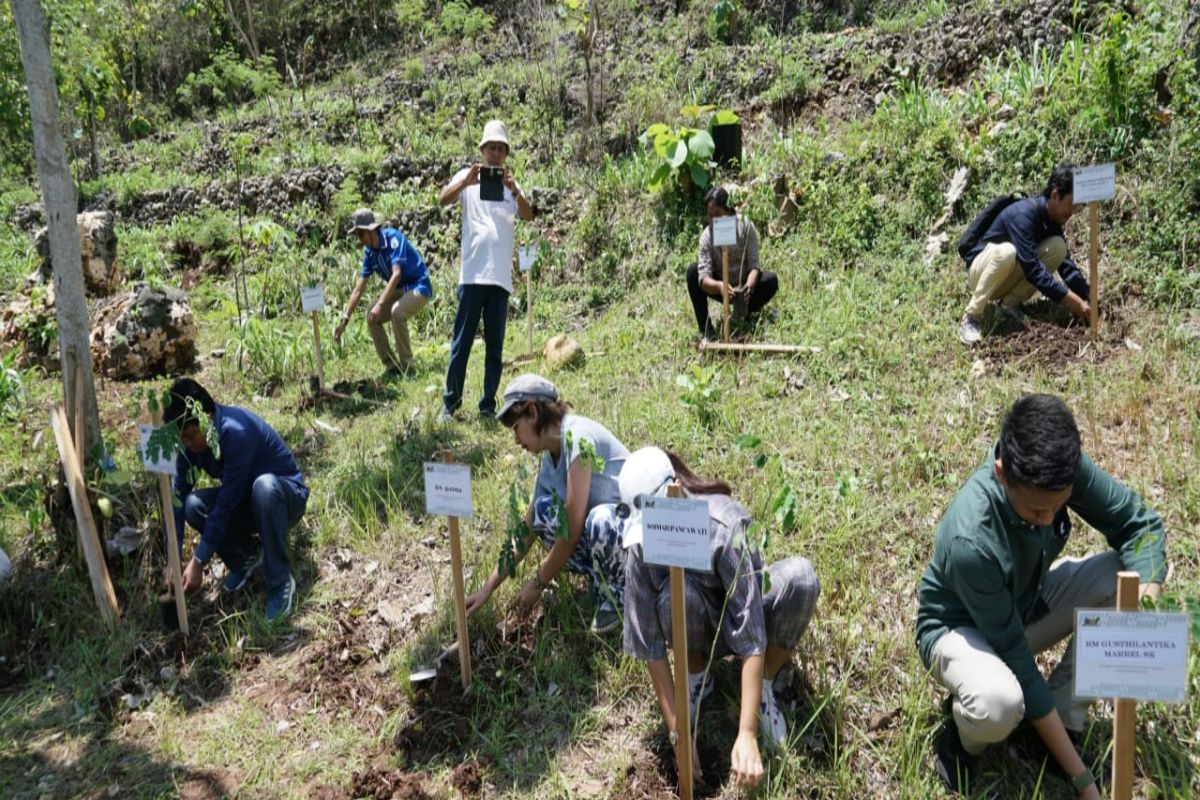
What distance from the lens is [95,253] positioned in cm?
902

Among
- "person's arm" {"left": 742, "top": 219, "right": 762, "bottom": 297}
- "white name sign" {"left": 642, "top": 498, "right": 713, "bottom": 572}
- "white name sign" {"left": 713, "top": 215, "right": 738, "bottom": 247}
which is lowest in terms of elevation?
"white name sign" {"left": 642, "top": 498, "right": 713, "bottom": 572}

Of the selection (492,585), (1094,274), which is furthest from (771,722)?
(1094,274)

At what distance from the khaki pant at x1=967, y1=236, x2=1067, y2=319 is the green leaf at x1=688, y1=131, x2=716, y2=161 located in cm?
339

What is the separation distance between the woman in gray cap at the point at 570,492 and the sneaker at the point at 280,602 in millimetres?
1206

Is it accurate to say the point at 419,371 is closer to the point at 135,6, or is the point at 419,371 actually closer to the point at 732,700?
the point at 732,700

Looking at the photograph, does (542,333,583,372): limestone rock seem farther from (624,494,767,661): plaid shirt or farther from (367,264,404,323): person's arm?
(624,494,767,661): plaid shirt

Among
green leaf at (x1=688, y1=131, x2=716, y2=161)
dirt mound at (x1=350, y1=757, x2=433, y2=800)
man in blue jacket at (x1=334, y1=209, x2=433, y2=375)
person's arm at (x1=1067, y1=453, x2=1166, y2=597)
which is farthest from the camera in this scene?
green leaf at (x1=688, y1=131, x2=716, y2=161)

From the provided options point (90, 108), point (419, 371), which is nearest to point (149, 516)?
point (419, 371)

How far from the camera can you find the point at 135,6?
17094 mm

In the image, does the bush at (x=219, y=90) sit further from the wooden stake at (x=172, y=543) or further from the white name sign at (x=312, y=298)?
the wooden stake at (x=172, y=543)

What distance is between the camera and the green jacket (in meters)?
2.28

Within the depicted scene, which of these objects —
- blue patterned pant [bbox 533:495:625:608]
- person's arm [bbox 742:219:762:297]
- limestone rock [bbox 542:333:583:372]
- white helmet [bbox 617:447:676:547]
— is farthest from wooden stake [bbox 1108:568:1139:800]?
limestone rock [bbox 542:333:583:372]

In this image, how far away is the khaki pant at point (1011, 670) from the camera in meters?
2.24

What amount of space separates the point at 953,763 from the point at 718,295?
13.5 ft
